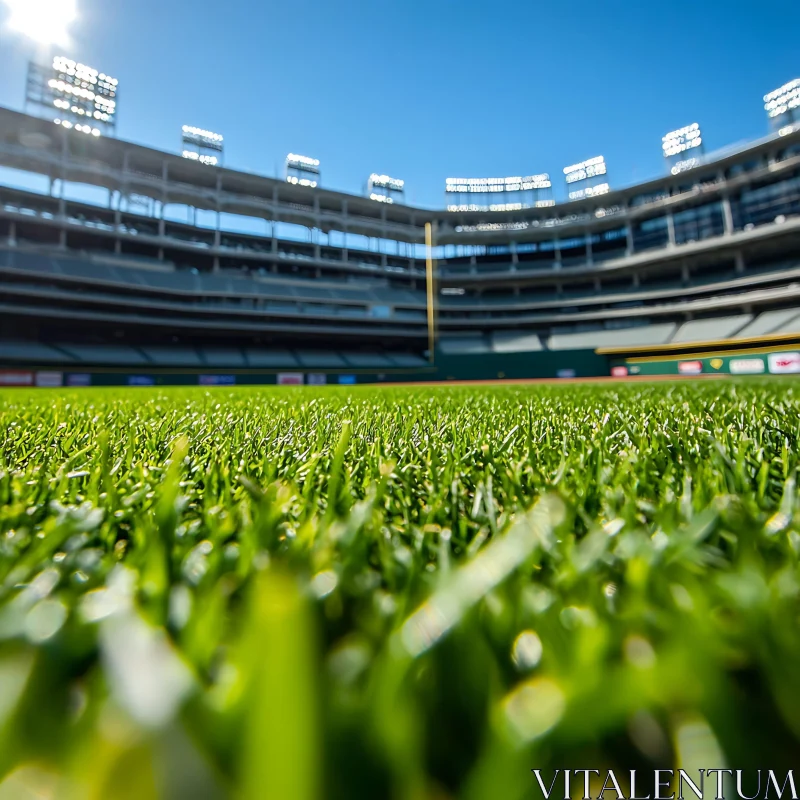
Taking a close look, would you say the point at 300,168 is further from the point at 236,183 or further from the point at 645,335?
the point at 645,335

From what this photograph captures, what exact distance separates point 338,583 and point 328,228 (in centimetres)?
3710

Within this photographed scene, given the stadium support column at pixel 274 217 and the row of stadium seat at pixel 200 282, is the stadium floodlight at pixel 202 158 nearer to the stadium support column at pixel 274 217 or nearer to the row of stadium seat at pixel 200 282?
the stadium support column at pixel 274 217

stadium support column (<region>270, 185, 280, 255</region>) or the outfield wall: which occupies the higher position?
stadium support column (<region>270, 185, 280, 255</region>)

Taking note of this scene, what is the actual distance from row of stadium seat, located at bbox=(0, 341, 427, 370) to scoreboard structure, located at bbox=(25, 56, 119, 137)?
15.4 metres

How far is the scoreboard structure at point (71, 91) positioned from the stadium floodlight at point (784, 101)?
148ft

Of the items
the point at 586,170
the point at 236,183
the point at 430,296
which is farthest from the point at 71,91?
the point at 586,170

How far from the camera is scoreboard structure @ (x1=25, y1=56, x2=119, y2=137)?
94.8 feet

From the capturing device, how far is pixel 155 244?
28328mm

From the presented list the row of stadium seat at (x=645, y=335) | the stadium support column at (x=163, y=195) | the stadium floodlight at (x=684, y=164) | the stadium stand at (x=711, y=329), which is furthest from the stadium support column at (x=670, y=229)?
the stadium support column at (x=163, y=195)

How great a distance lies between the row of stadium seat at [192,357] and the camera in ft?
75.7

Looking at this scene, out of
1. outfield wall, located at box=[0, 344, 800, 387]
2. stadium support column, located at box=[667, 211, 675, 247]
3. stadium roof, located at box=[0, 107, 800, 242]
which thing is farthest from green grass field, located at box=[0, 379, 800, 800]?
stadium support column, located at box=[667, 211, 675, 247]

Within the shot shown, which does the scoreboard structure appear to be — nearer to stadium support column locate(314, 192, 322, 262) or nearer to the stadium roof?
the stadium roof

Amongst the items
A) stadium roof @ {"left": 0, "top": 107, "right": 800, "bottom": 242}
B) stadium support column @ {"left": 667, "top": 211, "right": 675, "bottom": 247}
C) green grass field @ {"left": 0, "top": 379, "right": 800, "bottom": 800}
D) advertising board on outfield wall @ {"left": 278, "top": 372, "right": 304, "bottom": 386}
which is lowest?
green grass field @ {"left": 0, "top": 379, "right": 800, "bottom": 800}

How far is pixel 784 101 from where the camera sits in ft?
99.9
